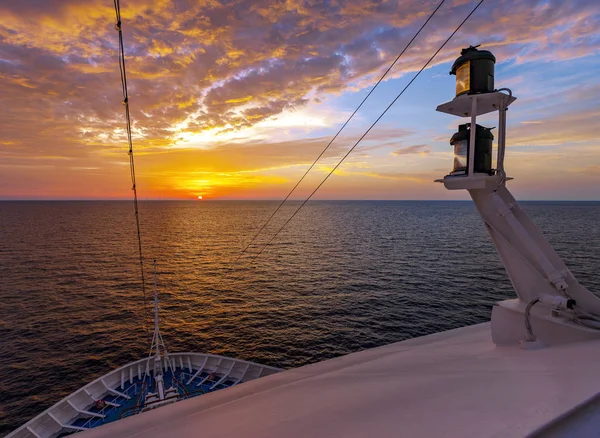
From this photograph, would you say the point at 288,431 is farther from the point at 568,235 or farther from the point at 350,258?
the point at 568,235

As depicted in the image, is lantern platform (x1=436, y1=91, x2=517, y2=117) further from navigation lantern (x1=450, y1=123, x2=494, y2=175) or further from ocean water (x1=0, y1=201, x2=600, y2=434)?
ocean water (x1=0, y1=201, x2=600, y2=434)

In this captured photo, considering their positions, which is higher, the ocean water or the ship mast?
the ship mast

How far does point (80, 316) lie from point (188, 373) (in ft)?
81.1

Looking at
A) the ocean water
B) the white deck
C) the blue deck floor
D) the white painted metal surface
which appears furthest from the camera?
the ocean water

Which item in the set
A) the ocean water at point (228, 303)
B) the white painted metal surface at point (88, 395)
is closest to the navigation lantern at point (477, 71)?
the white painted metal surface at point (88, 395)

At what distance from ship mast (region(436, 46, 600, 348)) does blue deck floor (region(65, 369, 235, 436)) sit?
64.5ft

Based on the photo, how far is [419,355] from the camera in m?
8.40

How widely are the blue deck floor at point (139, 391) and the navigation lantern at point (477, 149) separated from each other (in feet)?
68.4

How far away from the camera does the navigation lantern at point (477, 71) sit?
7145 mm

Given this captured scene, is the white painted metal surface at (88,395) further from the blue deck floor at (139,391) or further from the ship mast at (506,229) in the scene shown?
the ship mast at (506,229)

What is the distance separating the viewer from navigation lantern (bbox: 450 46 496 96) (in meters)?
7.14

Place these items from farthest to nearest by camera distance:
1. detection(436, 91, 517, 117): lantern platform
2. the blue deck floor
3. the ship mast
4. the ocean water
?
the ocean water → the blue deck floor → detection(436, 91, 517, 117): lantern platform → the ship mast

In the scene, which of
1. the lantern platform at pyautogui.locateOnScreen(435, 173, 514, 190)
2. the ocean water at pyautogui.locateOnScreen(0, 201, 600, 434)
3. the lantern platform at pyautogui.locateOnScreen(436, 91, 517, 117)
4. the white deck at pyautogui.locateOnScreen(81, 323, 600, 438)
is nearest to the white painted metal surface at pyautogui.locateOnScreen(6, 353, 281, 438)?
the ocean water at pyautogui.locateOnScreen(0, 201, 600, 434)

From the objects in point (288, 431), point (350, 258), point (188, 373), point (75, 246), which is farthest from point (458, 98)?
point (75, 246)
